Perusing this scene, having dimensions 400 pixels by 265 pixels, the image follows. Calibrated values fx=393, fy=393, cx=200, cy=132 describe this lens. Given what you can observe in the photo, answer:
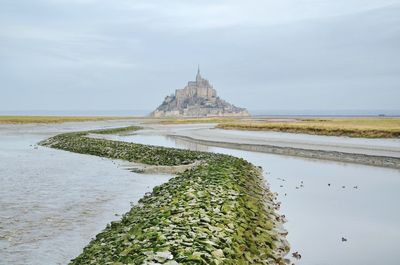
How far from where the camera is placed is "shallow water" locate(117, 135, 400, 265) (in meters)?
11.5

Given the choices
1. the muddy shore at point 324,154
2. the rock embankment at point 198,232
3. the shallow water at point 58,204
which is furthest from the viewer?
the muddy shore at point 324,154

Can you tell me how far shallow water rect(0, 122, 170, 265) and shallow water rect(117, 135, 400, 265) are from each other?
278 inches

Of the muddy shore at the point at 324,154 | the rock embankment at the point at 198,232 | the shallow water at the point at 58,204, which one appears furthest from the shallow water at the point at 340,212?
the shallow water at the point at 58,204

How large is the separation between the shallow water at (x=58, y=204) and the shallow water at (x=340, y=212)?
7054 millimetres

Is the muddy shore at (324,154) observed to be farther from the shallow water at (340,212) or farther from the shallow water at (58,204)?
the shallow water at (58,204)

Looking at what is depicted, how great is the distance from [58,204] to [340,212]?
1233 centimetres

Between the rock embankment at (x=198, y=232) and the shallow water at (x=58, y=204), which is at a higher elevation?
the rock embankment at (x=198, y=232)

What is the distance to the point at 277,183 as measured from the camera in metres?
23.8

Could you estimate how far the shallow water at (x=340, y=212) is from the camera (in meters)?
11.5

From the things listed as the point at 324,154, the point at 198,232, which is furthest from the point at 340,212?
the point at 324,154

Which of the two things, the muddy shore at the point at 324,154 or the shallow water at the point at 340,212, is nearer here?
the shallow water at the point at 340,212

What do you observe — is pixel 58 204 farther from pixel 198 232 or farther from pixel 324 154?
pixel 324 154

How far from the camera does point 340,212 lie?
16.4 m

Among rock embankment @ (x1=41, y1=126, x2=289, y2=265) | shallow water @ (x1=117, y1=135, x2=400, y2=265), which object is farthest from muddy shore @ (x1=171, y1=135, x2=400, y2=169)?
rock embankment @ (x1=41, y1=126, x2=289, y2=265)
